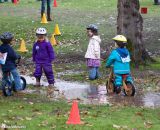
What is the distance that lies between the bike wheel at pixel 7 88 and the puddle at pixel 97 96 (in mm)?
874

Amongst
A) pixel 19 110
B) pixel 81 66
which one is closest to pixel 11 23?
pixel 81 66

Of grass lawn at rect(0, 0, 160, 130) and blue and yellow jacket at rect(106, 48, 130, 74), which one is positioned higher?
blue and yellow jacket at rect(106, 48, 130, 74)

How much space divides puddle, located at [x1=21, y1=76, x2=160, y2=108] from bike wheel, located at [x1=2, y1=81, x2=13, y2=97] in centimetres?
87

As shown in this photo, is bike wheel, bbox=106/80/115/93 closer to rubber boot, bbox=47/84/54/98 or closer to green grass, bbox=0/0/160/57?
rubber boot, bbox=47/84/54/98

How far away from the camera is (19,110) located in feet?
33.3

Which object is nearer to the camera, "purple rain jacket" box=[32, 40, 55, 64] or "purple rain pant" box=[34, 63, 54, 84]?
"purple rain jacket" box=[32, 40, 55, 64]

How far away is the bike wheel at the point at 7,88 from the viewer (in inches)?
467

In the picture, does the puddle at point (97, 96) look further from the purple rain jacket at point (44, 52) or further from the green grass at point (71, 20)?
the green grass at point (71, 20)

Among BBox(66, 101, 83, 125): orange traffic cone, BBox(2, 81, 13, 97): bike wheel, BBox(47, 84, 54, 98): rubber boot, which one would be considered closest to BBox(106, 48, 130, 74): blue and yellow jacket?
BBox(47, 84, 54, 98): rubber boot

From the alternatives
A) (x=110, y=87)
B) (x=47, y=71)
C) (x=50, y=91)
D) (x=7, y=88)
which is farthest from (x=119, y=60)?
(x=7, y=88)

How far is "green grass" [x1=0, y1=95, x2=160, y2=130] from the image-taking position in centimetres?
897

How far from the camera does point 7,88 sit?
12.0 metres

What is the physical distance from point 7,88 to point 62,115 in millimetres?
2651

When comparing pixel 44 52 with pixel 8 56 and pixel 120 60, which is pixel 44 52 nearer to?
pixel 8 56
